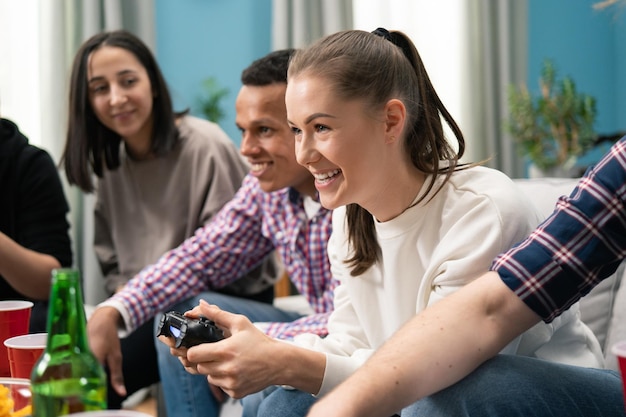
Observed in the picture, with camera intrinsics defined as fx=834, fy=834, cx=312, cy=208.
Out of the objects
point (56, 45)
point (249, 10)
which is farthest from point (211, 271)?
point (249, 10)

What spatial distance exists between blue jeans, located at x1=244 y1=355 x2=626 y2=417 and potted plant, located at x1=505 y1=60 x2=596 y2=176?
10.5 feet

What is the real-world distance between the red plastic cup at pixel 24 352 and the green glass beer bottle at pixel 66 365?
29 centimetres

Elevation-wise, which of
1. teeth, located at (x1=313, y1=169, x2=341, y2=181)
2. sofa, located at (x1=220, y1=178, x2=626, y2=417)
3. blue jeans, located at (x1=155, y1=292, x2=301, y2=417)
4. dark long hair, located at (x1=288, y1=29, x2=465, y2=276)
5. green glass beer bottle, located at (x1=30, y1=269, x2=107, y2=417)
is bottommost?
blue jeans, located at (x1=155, y1=292, x2=301, y2=417)

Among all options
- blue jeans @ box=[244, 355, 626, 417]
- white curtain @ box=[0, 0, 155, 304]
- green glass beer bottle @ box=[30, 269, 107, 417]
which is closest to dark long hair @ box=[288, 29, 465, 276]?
blue jeans @ box=[244, 355, 626, 417]

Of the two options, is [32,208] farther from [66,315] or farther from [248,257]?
[66,315]

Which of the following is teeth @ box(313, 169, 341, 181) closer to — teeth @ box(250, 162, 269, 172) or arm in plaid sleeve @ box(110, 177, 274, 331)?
teeth @ box(250, 162, 269, 172)

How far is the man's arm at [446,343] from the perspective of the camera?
1023mm

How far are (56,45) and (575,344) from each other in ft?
9.28

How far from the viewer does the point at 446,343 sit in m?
1.07

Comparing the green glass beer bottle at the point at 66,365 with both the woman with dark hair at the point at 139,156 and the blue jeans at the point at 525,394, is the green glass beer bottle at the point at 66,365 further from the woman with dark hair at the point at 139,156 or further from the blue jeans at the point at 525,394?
the woman with dark hair at the point at 139,156

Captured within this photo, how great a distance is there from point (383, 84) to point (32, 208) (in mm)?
1314

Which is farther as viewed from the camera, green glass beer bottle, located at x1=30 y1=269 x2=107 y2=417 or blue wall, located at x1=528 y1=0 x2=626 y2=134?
blue wall, located at x1=528 y1=0 x2=626 y2=134

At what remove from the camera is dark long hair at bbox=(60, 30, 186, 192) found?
262cm

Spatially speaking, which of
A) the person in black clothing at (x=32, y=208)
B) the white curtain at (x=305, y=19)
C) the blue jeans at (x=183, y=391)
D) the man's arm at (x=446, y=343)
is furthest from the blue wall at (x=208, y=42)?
the man's arm at (x=446, y=343)
